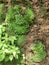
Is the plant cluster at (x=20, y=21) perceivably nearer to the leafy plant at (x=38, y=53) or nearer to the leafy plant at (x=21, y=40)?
the leafy plant at (x=21, y=40)

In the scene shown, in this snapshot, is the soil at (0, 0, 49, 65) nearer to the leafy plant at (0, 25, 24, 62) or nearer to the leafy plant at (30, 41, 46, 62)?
A: the leafy plant at (30, 41, 46, 62)

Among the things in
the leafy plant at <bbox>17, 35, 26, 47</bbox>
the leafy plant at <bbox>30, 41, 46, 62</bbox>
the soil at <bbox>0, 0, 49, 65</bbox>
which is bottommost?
the leafy plant at <bbox>30, 41, 46, 62</bbox>

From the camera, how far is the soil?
3.72 metres

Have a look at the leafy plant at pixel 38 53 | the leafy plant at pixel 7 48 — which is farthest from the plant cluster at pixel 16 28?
the leafy plant at pixel 38 53

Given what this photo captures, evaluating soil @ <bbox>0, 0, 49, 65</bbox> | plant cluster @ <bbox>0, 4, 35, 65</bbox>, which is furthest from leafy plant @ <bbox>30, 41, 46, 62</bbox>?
plant cluster @ <bbox>0, 4, 35, 65</bbox>

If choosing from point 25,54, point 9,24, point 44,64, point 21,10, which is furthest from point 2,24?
point 44,64

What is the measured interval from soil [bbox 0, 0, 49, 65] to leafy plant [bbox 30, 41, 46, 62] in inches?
2.8

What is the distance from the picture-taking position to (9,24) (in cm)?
382

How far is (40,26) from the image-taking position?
377 cm

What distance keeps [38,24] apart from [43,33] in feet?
0.58

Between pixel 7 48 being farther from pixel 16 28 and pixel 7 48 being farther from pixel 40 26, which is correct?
pixel 40 26

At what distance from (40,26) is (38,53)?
1.42 ft

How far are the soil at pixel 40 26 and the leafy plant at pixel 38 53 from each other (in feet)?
0.23

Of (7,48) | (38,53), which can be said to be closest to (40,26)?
(38,53)
